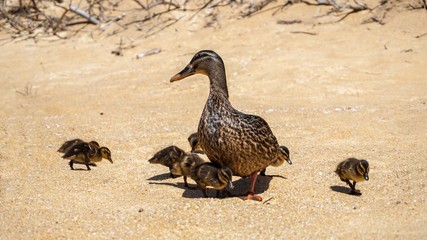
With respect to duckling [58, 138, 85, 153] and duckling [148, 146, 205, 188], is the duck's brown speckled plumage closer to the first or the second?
duckling [148, 146, 205, 188]

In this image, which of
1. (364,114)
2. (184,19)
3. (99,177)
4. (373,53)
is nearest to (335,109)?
(364,114)

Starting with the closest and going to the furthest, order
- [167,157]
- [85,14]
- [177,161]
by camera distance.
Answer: [177,161], [167,157], [85,14]

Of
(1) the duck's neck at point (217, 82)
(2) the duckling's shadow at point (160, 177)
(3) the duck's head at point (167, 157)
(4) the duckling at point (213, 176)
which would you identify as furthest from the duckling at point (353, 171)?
(2) the duckling's shadow at point (160, 177)

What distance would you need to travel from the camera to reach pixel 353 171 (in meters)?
6.45

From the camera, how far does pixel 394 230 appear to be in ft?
17.5

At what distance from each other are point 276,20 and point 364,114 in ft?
16.4

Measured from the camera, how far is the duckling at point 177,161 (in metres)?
6.84

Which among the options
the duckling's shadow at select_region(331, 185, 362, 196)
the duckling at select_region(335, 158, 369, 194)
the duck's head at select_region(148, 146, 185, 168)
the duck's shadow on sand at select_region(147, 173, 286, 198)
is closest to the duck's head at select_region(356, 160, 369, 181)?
the duckling at select_region(335, 158, 369, 194)

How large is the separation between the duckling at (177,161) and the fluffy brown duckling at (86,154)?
60 centimetres

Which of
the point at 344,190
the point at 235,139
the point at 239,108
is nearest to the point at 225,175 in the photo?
the point at 235,139

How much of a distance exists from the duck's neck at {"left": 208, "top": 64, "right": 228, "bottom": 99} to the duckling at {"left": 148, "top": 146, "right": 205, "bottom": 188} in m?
0.79

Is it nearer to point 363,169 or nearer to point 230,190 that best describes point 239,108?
point 230,190

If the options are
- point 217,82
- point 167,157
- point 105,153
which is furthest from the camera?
point 105,153

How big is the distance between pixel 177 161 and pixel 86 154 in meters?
1.16
